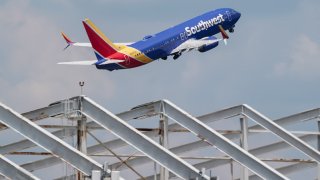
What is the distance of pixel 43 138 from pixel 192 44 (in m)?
90.6

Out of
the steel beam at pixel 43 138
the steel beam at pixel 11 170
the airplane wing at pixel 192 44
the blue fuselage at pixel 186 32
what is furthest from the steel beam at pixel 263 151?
the blue fuselage at pixel 186 32

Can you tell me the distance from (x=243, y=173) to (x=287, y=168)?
11.0 meters

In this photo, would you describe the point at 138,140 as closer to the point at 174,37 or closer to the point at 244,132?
the point at 244,132

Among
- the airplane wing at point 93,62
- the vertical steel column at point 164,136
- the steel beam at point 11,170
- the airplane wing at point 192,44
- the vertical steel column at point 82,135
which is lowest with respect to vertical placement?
the steel beam at point 11,170

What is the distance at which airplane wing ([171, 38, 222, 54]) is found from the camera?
148 meters

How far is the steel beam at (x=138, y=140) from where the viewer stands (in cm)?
6469

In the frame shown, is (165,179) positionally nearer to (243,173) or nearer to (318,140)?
(243,173)

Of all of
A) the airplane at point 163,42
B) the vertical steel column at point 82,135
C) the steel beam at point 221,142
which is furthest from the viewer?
the airplane at point 163,42

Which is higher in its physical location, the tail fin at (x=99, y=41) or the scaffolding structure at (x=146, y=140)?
the tail fin at (x=99, y=41)

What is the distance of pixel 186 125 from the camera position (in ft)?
250

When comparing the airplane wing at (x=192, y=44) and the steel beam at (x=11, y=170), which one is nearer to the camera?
the steel beam at (x=11, y=170)

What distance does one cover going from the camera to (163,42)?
15275 centimetres

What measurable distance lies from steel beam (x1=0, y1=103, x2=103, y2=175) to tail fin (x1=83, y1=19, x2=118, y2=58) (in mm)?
87764

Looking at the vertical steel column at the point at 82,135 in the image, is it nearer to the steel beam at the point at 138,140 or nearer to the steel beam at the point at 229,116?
the steel beam at the point at 138,140
